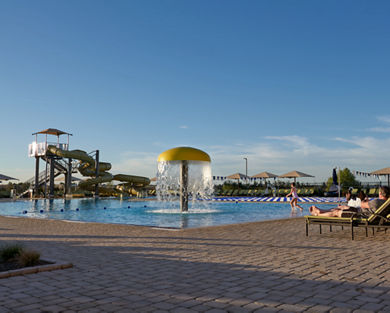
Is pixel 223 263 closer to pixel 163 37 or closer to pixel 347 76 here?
pixel 163 37

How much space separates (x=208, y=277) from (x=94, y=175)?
3469 centimetres

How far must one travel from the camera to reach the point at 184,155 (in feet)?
47.4

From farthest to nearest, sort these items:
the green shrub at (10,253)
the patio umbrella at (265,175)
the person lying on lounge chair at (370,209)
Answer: the patio umbrella at (265,175) → the person lying on lounge chair at (370,209) → the green shrub at (10,253)

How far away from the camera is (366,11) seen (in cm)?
1252

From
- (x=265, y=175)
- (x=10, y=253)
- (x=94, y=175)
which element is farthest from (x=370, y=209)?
(x=94, y=175)

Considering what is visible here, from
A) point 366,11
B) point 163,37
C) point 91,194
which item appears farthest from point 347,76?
point 91,194

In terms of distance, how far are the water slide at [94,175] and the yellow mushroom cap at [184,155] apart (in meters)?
21.4

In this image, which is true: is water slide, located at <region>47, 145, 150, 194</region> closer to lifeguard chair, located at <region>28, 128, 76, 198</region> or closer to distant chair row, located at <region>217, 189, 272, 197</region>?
lifeguard chair, located at <region>28, 128, 76, 198</region>

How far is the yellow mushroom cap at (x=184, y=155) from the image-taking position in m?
14.4

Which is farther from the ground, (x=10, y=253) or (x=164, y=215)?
(x=10, y=253)

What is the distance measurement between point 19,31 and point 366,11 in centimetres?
1365

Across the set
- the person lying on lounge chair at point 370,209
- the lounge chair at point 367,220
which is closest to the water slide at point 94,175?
the person lying on lounge chair at point 370,209

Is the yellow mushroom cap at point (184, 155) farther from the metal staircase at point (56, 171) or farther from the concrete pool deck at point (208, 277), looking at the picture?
the metal staircase at point (56, 171)

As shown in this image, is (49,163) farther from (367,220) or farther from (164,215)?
(367,220)
